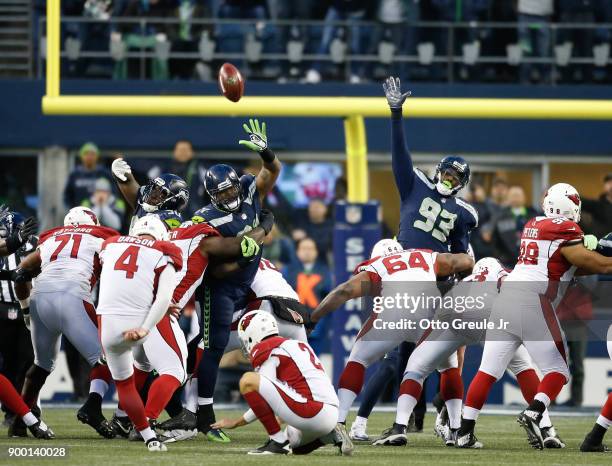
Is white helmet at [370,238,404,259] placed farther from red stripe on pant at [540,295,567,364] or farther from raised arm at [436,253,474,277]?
red stripe on pant at [540,295,567,364]

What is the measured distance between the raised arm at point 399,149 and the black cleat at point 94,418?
2.79 m

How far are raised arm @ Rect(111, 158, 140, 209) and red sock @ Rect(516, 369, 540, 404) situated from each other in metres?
3.24

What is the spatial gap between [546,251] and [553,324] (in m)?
0.48

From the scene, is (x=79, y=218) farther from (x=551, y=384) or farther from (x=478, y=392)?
(x=551, y=384)

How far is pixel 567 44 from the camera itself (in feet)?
51.6

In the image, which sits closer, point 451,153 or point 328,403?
point 328,403

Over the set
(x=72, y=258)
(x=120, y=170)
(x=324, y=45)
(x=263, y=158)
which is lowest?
(x=72, y=258)

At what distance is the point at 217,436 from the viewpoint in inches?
354

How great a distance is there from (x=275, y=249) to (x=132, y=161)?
255cm

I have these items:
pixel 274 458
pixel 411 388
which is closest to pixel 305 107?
pixel 411 388

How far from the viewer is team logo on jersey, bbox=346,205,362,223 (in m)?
12.5

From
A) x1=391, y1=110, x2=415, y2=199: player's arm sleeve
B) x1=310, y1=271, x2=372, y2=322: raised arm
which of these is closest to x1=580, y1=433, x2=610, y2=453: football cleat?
x1=310, y1=271, x2=372, y2=322: raised arm

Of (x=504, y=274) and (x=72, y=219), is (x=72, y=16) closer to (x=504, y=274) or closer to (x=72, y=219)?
(x=72, y=219)

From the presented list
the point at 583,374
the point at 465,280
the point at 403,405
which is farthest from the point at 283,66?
the point at 403,405
